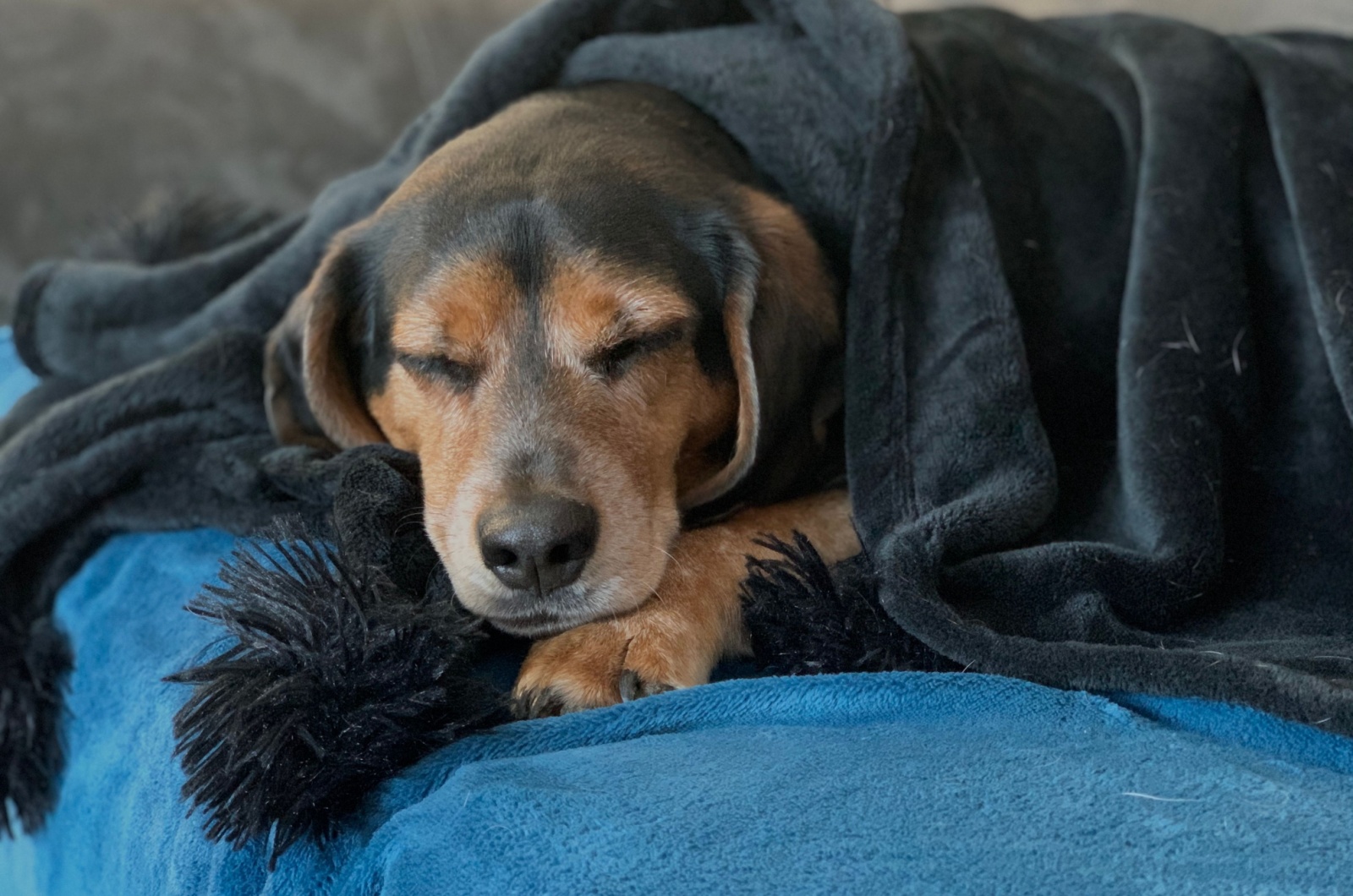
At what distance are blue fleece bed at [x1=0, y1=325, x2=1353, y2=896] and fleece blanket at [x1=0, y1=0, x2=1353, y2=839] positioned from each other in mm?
101

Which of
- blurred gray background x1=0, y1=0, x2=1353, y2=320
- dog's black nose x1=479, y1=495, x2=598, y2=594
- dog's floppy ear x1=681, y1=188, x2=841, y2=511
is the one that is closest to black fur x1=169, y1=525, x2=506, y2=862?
dog's black nose x1=479, y1=495, x2=598, y2=594

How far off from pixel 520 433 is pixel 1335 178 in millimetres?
1611

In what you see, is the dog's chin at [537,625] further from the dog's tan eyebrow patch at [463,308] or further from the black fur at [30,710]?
the black fur at [30,710]

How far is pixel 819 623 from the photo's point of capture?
5.51 feet

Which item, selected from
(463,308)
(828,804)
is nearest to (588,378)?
(463,308)

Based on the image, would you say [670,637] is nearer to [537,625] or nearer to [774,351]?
[537,625]

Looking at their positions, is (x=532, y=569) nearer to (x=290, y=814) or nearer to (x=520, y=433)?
(x=520, y=433)

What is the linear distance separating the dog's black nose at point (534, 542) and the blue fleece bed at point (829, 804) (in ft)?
0.95

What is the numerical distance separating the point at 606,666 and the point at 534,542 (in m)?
0.21

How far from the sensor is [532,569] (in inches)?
67.6

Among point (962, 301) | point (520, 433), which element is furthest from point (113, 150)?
point (962, 301)

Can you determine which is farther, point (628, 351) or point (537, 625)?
point (628, 351)

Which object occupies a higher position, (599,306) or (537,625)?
(599,306)

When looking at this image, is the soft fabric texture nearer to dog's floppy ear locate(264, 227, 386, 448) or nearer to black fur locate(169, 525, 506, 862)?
black fur locate(169, 525, 506, 862)
